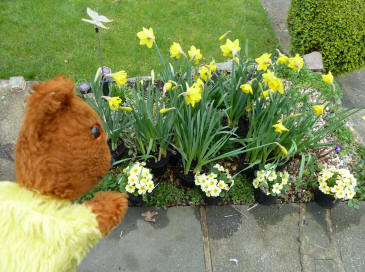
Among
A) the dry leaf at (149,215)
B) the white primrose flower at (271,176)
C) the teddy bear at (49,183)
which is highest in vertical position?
the teddy bear at (49,183)

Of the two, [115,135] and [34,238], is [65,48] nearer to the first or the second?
[115,135]

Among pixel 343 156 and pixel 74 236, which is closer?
pixel 74 236

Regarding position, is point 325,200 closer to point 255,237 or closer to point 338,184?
point 338,184

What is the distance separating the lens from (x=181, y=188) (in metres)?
2.35

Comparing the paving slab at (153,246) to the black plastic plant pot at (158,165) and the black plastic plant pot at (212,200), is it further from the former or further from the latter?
the black plastic plant pot at (158,165)

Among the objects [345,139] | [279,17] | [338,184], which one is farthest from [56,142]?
[279,17]

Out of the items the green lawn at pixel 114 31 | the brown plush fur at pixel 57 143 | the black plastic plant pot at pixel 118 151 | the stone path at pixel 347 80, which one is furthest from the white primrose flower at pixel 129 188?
the stone path at pixel 347 80

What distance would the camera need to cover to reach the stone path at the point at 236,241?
1.99 m

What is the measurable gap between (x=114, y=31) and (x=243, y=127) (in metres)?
2.54

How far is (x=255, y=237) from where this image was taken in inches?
85.0

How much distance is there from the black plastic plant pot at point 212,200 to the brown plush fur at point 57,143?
1.24 m

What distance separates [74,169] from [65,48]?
3107 millimetres

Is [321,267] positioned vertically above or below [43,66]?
below

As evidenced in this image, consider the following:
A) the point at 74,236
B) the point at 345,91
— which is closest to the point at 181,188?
the point at 74,236
